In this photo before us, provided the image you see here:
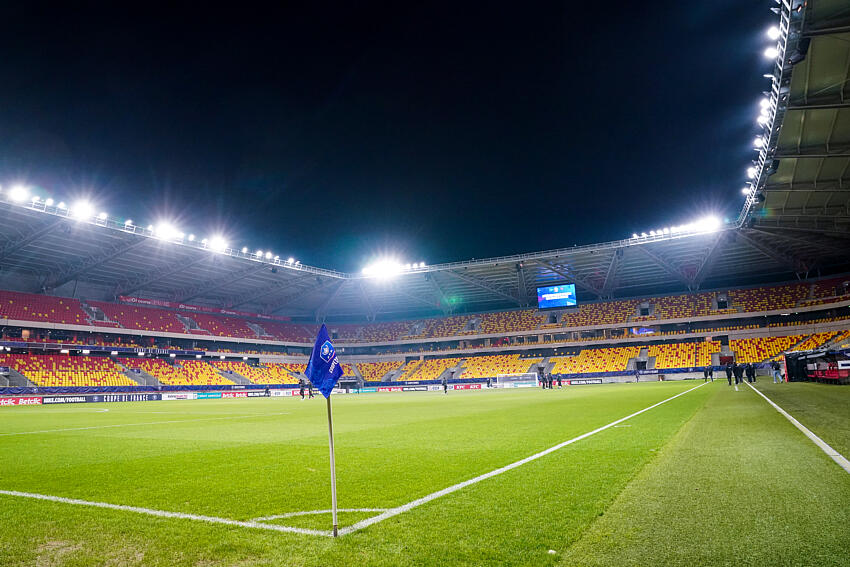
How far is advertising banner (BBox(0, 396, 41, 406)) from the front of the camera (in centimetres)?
3428

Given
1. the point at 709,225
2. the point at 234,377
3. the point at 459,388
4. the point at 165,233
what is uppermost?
the point at 165,233

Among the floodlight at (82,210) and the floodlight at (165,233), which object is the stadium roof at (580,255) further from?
the floodlight at (82,210)

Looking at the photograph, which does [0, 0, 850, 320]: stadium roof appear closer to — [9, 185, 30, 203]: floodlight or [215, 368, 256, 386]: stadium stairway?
[9, 185, 30, 203]: floodlight

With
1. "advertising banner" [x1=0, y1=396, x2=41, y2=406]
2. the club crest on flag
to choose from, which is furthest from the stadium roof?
the club crest on flag

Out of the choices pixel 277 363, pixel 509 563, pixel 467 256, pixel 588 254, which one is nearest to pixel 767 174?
pixel 588 254

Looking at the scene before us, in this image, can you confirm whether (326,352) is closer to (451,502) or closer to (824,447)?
(451,502)

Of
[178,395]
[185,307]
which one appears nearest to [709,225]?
[178,395]

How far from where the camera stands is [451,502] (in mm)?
4621

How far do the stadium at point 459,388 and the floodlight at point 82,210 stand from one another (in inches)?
9.7

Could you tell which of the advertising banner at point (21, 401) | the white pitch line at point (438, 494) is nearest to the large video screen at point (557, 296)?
the advertising banner at point (21, 401)

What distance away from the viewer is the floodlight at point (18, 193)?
34344 mm

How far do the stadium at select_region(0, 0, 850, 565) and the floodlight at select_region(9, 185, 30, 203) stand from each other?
4.79ft

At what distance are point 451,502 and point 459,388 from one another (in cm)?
5490

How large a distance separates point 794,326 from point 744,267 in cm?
796
